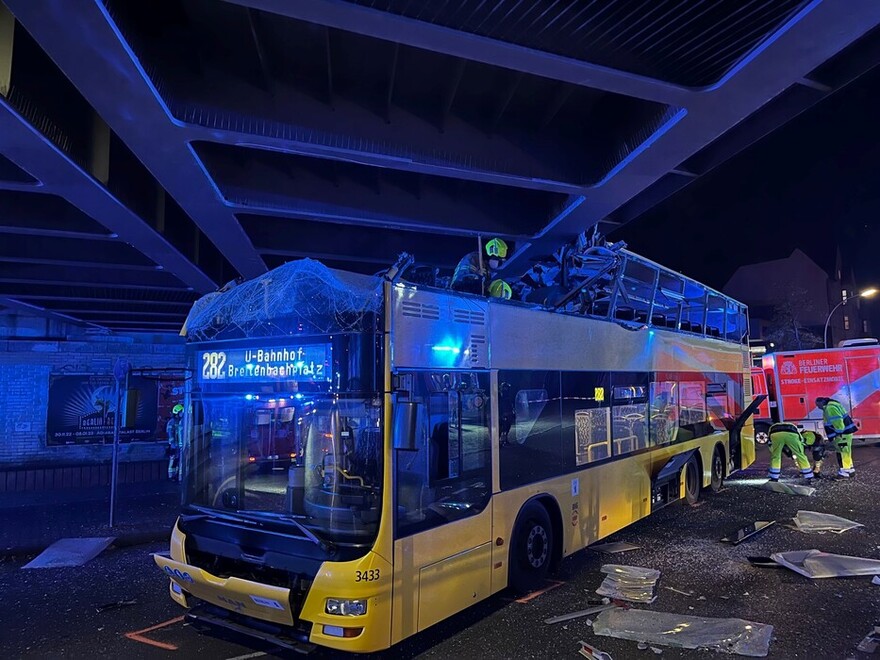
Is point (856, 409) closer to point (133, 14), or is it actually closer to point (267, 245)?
point (267, 245)

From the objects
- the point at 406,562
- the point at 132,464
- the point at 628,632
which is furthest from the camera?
the point at 132,464

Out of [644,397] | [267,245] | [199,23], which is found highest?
[199,23]

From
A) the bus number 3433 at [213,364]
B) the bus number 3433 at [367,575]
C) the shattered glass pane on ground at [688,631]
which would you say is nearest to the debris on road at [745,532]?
the shattered glass pane on ground at [688,631]

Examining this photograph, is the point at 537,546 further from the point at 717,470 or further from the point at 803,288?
the point at 803,288

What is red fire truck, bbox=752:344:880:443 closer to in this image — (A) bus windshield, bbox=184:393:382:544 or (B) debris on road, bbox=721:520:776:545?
(B) debris on road, bbox=721:520:776:545

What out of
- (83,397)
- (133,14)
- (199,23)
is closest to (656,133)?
(199,23)

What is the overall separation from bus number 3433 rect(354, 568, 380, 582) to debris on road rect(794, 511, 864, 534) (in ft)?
23.6

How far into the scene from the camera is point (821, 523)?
26.0 ft

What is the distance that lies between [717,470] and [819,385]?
9.12m

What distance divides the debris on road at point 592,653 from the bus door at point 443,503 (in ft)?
2.97

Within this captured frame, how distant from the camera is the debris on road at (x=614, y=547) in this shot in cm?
711

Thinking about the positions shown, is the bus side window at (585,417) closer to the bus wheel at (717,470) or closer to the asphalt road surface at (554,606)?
the asphalt road surface at (554,606)

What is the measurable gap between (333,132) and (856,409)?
58.4 feet

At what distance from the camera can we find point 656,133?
22.6ft
